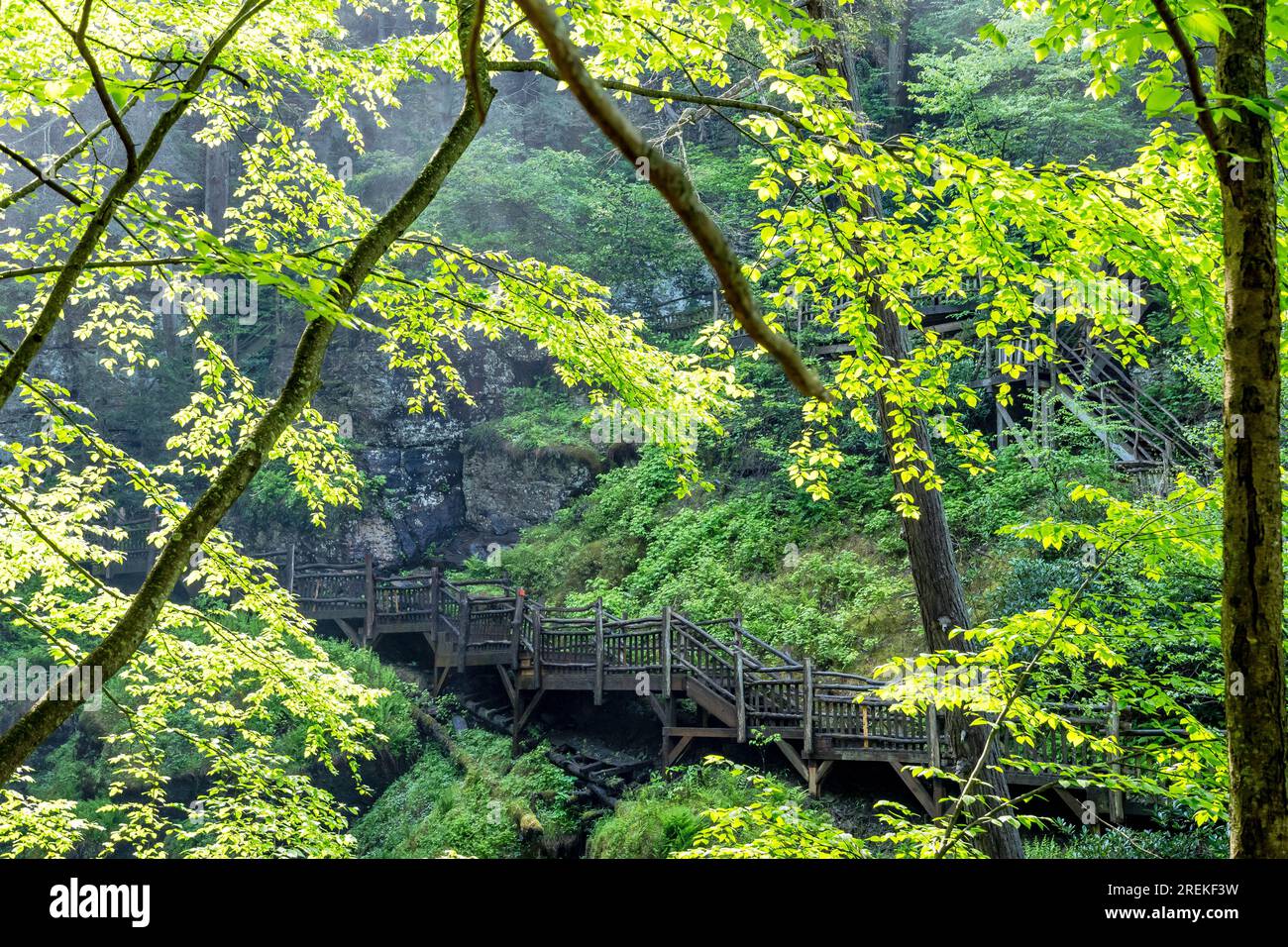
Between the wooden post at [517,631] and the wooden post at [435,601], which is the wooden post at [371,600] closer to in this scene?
the wooden post at [435,601]

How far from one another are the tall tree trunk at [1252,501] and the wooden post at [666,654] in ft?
33.6

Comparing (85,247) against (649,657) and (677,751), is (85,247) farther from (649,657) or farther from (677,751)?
(677,751)

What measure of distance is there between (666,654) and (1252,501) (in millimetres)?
10500

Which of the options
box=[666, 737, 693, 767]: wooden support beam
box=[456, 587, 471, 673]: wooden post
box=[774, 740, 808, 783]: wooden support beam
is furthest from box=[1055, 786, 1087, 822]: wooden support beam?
box=[456, 587, 471, 673]: wooden post

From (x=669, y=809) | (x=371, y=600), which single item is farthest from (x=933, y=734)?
(x=371, y=600)

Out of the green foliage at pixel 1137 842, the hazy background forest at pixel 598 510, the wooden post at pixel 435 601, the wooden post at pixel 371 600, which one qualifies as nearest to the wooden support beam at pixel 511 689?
the hazy background forest at pixel 598 510

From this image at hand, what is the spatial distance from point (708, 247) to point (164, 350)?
26553 millimetres

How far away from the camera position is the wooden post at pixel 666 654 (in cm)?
1242

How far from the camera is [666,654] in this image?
12430mm

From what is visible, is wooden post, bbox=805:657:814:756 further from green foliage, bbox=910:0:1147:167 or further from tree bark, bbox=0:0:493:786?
green foliage, bbox=910:0:1147:167
